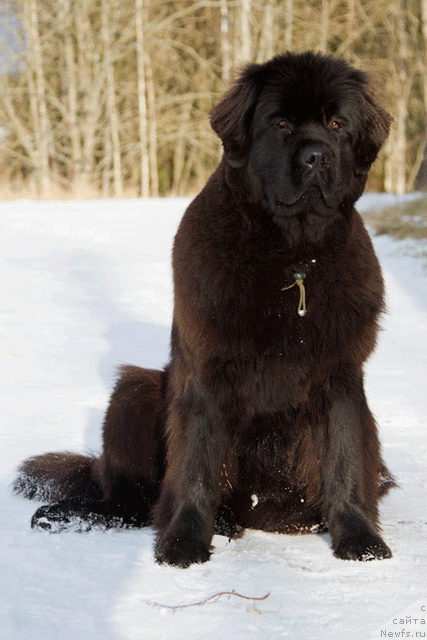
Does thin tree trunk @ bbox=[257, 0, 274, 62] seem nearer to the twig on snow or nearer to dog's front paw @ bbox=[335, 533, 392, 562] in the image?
dog's front paw @ bbox=[335, 533, 392, 562]

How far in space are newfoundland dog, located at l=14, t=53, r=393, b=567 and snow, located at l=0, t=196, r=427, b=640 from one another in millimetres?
139

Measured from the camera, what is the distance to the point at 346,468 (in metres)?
2.59

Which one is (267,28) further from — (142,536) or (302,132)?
(142,536)

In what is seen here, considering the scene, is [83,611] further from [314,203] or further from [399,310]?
[399,310]

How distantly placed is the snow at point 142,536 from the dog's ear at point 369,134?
1.19 meters

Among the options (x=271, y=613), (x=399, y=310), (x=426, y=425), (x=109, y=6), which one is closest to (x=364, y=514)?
(x=271, y=613)

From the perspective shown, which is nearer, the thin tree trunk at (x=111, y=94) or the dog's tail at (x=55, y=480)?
the dog's tail at (x=55, y=480)

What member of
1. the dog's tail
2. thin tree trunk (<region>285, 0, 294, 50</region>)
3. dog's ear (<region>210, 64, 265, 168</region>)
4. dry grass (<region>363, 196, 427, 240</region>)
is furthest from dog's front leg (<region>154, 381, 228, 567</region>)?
thin tree trunk (<region>285, 0, 294, 50</region>)

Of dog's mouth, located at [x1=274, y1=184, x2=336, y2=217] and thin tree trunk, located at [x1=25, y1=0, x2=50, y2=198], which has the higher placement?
dog's mouth, located at [x1=274, y1=184, x2=336, y2=217]

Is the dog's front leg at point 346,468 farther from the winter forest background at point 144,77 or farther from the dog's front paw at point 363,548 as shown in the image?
the winter forest background at point 144,77

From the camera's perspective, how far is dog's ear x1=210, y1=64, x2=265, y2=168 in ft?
8.34

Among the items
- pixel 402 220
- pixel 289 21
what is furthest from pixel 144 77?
pixel 402 220

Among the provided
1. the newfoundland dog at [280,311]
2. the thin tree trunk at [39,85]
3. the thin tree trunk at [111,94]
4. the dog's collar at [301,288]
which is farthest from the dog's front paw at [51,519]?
the thin tree trunk at [39,85]

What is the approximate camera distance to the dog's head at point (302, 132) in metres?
2.46
